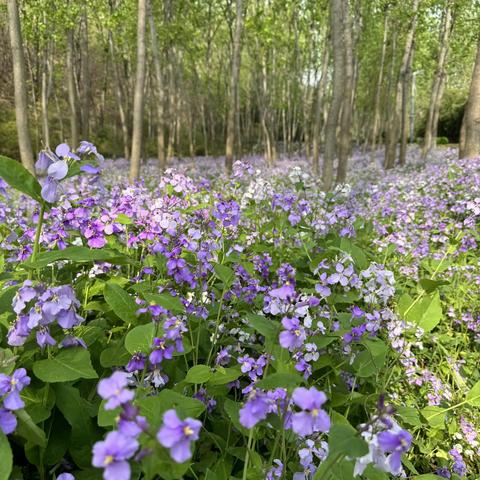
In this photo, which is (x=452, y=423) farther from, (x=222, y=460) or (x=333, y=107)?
(x=333, y=107)

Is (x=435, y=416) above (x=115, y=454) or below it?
below

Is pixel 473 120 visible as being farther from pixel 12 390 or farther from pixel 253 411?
pixel 12 390

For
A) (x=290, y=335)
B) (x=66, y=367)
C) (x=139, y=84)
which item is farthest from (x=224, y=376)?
(x=139, y=84)

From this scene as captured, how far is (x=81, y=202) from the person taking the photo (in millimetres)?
2352

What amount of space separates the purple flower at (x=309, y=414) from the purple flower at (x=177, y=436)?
24 centimetres

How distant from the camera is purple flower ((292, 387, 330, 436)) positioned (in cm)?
93

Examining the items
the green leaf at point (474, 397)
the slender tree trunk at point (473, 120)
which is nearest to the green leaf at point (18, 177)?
the green leaf at point (474, 397)

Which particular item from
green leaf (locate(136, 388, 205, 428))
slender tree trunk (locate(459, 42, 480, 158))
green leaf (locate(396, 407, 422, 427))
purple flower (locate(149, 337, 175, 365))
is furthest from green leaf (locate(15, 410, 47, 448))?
slender tree trunk (locate(459, 42, 480, 158))

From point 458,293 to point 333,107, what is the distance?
4.18m

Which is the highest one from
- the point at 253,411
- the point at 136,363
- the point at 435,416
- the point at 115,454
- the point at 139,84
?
the point at 139,84

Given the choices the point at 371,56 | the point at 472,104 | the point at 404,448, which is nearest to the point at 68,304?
the point at 404,448

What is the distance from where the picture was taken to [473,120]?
350 inches

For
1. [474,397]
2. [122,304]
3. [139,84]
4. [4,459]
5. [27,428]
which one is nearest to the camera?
[4,459]

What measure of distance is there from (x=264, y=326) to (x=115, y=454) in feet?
2.66
